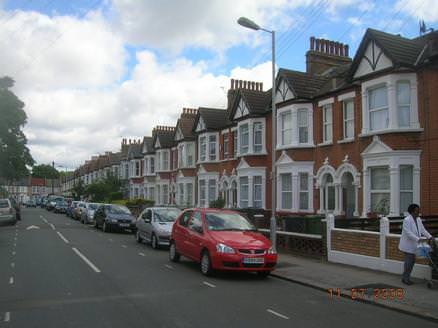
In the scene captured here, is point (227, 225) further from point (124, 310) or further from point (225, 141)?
point (225, 141)

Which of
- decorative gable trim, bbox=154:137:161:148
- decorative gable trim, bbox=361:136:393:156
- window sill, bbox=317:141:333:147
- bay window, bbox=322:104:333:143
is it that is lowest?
decorative gable trim, bbox=361:136:393:156

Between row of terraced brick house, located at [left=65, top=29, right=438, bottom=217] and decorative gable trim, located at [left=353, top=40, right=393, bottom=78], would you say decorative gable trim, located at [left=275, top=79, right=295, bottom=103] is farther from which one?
decorative gable trim, located at [left=353, top=40, right=393, bottom=78]

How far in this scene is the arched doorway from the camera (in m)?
20.8

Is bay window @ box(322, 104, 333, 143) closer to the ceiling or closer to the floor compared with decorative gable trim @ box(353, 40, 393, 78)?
closer to the floor

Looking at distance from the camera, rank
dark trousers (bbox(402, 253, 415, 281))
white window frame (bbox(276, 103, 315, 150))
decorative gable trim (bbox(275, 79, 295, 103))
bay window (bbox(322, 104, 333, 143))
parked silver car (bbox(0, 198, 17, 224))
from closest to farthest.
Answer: dark trousers (bbox(402, 253, 415, 281)) → bay window (bbox(322, 104, 333, 143)) → white window frame (bbox(276, 103, 315, 150)) → decorative gable trim (bbox(275, 79, 295, 103)) → parked silver car (bbox(0, 198, 17, 224))

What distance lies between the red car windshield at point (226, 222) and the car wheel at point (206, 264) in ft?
2.54

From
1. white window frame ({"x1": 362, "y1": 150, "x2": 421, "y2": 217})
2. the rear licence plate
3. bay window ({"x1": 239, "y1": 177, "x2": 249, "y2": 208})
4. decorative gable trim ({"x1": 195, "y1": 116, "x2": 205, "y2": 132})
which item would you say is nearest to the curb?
the rear licence plate

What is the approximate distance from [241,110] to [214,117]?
568 centimetres

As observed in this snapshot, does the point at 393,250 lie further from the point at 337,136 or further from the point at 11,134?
the point at 11,134

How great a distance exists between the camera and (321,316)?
26.1 feet

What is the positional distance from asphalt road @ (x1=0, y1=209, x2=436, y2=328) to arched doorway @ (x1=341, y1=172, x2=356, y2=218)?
9179 millimetres

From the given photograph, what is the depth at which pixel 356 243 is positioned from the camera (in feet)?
44.1

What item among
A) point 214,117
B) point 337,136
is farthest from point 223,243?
point 214,117

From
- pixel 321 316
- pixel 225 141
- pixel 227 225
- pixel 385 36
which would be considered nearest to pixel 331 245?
pixel 227 225
